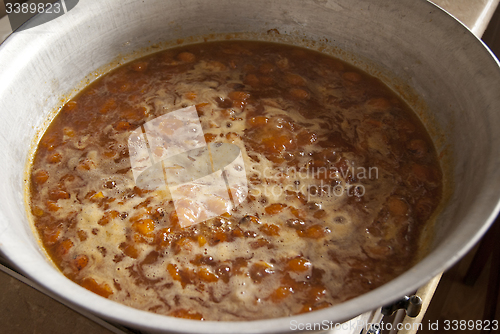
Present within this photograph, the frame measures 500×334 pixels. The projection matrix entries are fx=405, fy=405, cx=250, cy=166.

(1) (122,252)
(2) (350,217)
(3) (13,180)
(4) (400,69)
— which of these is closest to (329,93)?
(4) (400,69)

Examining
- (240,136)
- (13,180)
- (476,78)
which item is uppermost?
(476,78)

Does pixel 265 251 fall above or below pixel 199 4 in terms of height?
below

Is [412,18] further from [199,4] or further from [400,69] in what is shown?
[199,4]

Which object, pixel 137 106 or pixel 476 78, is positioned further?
pixel 137 106

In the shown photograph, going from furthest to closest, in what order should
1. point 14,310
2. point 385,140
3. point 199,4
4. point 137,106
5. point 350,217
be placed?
point 199,4, point 137,106, point 385,140, point 350,217, point 14,310

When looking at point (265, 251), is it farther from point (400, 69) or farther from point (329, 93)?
point (400, 69)

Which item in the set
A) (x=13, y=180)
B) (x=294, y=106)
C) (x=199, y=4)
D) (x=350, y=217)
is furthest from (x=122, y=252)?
(x=199, y=4)

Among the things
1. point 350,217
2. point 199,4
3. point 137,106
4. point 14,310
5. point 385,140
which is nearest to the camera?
point 14,310
